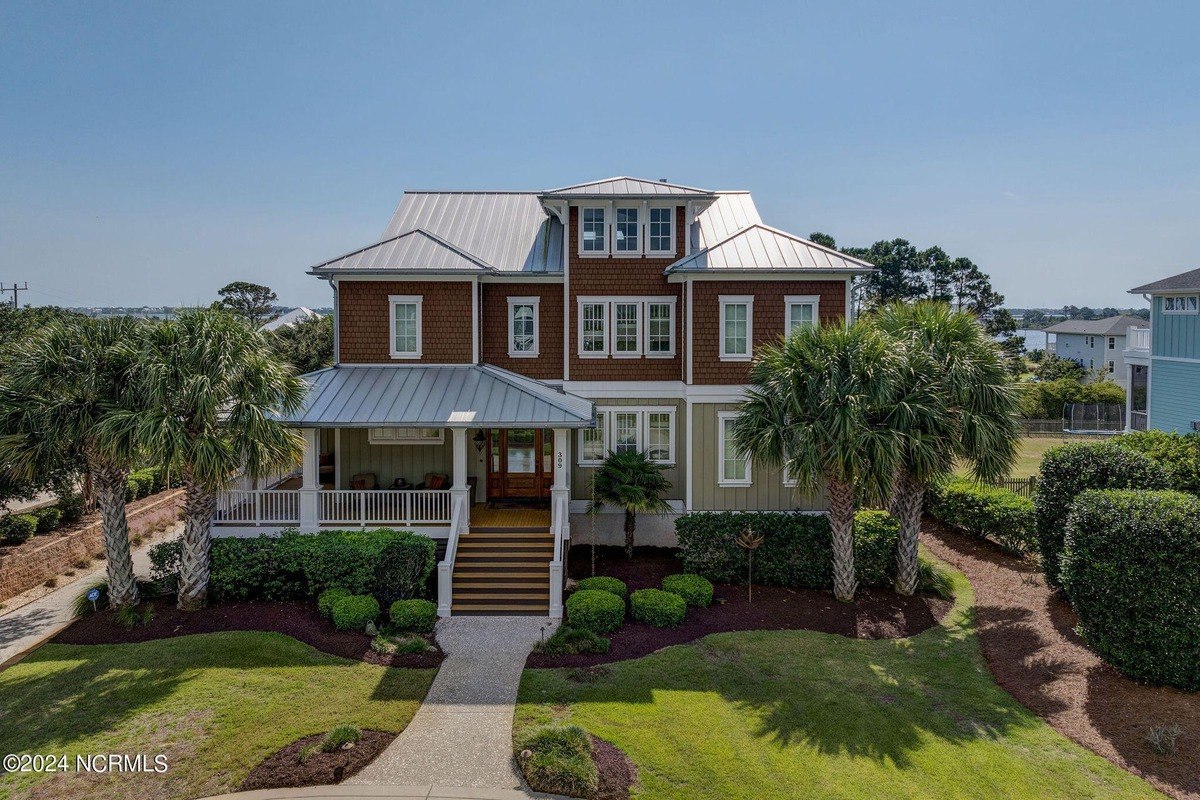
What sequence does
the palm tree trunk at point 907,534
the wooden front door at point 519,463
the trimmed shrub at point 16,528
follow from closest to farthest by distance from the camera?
the palm tree trunk at point 907,534 → the trimmed shrub at point 16,528 → the wooden front door at point 519,463

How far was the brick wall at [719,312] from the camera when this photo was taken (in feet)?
56.5

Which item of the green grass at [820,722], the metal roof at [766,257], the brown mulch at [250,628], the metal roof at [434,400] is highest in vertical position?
the metal roof at [766,257]

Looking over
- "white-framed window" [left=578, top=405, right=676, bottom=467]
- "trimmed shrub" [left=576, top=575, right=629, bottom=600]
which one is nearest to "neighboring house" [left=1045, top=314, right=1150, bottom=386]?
"white-framed window" [left=578, top=405, right=676, bottom=467]

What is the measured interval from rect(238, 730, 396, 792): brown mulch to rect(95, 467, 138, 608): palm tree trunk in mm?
7106

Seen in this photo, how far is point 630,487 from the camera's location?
1641cm

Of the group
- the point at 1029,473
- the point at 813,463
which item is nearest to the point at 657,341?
the point at 813,463

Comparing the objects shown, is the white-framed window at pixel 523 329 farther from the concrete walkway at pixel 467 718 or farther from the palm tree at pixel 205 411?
the concrete walkway at pixel 467 718

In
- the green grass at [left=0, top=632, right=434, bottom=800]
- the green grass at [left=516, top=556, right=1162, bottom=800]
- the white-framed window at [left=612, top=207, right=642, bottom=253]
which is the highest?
the white-framed window at [left=612, top=207, right=642, bottom=253]

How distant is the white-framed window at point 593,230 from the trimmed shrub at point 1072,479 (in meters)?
11.7

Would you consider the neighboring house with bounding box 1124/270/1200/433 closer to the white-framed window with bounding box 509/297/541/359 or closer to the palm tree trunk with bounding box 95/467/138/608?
the white-framed window with bounding box 509/297/541/359

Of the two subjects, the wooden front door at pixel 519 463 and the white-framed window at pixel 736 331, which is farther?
the wooden front door at pixel 519 463

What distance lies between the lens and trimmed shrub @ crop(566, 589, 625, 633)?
13.1 m

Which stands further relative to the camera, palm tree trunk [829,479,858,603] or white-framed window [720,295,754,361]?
white-framed window [720,295,754,361]

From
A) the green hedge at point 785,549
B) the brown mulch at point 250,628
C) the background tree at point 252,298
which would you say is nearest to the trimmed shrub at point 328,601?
the brown mulch at point 250,628
